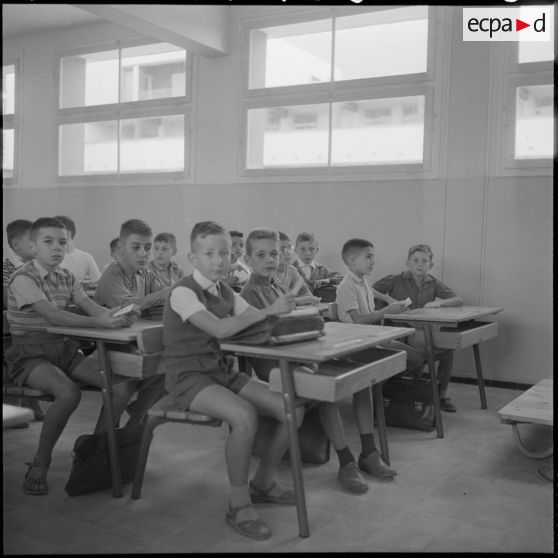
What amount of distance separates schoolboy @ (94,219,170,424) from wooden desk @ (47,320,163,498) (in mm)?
453

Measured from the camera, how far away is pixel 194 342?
2592 mm

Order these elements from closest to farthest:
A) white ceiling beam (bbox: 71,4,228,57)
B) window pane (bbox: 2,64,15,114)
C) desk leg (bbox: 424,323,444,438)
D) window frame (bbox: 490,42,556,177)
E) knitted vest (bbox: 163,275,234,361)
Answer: knitted vest (bbox: 163,275,234,361) → desk leg (bbox: 424,323,444,438) → white ceiling beam (bbox: 71,4,228,57) → window frame (bbox: 490,42,556,177) → window pane (bbox: 2,64,15,114)

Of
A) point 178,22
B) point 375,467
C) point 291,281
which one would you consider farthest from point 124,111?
point 375,467

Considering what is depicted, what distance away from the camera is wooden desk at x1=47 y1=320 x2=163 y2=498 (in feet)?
9.09

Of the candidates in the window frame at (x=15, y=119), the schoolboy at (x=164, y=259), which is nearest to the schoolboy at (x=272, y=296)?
the schoolboy at (x=164, y=259)

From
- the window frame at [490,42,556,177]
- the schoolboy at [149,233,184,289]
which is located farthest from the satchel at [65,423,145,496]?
the window frame at [490,42,556,177]

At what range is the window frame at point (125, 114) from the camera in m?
6.38

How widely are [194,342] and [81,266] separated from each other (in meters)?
3.63

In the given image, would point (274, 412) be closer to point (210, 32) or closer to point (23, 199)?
point (210, 32)

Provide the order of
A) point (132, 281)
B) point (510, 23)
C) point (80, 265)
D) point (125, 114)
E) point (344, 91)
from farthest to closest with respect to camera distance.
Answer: point (125, 114)
point (80, 265)
point (344, 91)
point (132, 281)
point (510, 23)

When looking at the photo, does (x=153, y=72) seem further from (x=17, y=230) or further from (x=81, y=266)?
(x=17, y=230)

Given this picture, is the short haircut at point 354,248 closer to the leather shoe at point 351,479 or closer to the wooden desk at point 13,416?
the leather shoe at point 351,479

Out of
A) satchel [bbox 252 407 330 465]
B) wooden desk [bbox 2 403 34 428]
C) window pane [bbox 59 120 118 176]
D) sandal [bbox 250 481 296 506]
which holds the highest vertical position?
window pane [bbox 59 120 118 176]

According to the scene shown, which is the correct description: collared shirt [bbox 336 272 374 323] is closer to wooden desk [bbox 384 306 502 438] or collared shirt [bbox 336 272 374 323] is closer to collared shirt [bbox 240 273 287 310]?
wooden desk [bbox 384 306 502 438]
